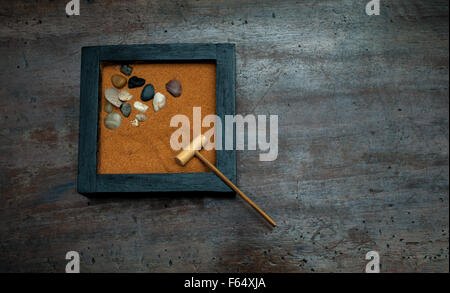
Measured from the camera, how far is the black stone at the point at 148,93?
1227 mm

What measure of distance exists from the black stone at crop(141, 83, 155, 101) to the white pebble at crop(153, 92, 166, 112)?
0.05 feet

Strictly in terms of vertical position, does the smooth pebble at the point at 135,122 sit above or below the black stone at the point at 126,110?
below

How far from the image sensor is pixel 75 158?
126 cm

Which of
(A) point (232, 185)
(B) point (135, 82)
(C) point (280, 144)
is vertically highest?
(B) point (135, 82)

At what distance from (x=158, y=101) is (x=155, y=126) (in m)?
0.08

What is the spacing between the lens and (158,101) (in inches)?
48.2

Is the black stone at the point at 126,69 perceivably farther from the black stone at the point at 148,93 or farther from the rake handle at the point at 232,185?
the rake handle at the point at 232,185

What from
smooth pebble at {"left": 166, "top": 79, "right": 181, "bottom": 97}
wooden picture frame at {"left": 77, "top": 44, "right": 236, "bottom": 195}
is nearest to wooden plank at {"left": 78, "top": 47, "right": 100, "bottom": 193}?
wooden picture frame at {"left": 77, "top": 44, "right": 236, "bottom": 195}

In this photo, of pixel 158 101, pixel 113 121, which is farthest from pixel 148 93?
pixel 113 121

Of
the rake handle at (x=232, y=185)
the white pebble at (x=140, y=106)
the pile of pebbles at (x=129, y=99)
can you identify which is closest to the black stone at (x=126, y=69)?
the pile of pebbles at (x=129, y=99)

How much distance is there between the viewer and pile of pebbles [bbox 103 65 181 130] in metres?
1.22

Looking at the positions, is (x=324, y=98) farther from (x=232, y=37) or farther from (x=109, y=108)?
(x=109, y=108)

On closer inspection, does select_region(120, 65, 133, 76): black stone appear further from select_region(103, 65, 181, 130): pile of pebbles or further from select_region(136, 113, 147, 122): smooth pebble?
select_region(136, 113, 147, 122): smooth pebble

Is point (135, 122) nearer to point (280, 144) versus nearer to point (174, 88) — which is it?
point (174, 88)
